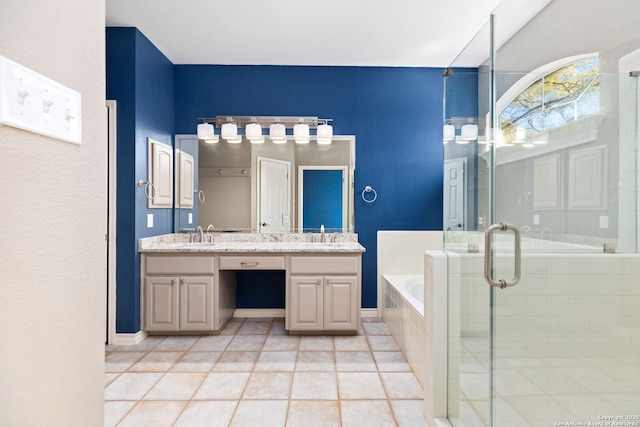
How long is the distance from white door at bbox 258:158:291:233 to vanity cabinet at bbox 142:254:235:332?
2.53 ft

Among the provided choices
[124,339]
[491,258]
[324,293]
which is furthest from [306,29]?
[124,339]

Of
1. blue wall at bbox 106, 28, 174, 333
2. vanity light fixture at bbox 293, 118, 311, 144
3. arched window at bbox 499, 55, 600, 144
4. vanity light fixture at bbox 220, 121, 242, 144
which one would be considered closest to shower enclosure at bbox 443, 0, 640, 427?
arched window at bbox 499, 55, 600, 144

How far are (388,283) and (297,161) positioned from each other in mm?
1514

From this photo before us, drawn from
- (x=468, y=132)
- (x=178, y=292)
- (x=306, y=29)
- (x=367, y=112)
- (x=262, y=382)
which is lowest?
(x=262, y=382)

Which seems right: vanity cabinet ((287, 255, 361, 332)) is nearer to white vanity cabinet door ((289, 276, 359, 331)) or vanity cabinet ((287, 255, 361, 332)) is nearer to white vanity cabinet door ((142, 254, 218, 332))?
white vanity cabinet door ((289, 276, 359, 331))

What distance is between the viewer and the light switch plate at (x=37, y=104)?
0.60m

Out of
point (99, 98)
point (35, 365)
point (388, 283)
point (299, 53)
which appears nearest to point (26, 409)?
point (35, 365)

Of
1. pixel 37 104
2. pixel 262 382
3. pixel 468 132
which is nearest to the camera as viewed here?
pixel 37 104

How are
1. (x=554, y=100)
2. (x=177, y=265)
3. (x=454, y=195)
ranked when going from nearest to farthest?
(x=554, y=100), (x=454, y=195), (x=177, y=265)

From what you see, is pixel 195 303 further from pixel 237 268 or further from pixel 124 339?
pixel 124 339

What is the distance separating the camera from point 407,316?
8.32 ft

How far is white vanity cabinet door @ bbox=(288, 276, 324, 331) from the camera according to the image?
120 inches

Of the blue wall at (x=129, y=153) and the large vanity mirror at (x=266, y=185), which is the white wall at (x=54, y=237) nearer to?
the blue wall at (x=129, y=153)

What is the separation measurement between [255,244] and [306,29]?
1.98 meters
